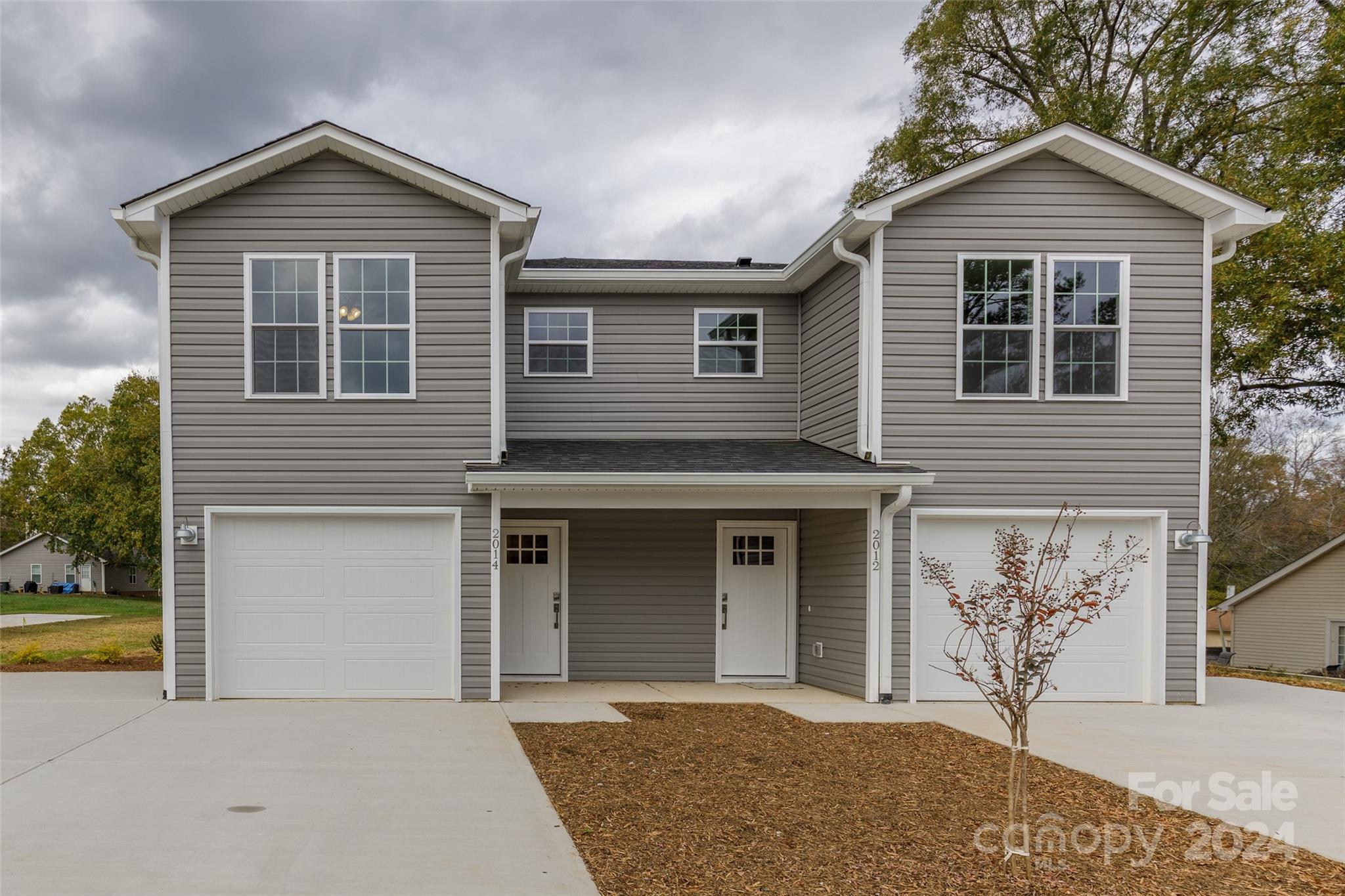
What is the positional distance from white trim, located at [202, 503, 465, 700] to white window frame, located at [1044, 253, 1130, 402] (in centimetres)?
644

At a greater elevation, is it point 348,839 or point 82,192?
point 82,192

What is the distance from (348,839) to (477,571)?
4411mm

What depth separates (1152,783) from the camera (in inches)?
234

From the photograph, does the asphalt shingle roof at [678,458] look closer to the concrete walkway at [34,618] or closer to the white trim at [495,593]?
the white trim at [495,593]

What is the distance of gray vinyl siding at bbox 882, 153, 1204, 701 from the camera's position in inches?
362

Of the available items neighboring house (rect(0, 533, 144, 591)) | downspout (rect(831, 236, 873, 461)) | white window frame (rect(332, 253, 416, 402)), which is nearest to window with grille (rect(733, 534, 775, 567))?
downspout (rect(831, 236, 873, 461))

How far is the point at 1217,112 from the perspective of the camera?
47.4ft

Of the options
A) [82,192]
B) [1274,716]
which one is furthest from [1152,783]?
[82,192]

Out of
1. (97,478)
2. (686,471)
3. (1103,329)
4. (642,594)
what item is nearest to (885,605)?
(686,471)

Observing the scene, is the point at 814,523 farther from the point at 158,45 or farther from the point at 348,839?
the point at 158,45

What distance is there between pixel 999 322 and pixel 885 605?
3275 mm

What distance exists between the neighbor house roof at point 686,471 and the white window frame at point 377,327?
112 centimetres

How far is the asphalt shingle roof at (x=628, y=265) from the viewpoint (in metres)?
11.4

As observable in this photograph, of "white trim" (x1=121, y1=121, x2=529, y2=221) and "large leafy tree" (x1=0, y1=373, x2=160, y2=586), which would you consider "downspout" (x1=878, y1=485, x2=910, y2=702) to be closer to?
"white trim" (x1=121, y1=121, x2=529, y2=221)
